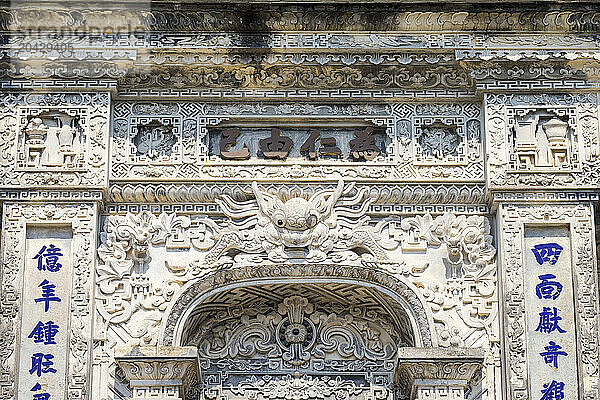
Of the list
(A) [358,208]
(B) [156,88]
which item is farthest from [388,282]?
(B) [156,88]

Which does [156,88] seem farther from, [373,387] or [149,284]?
[373,387]

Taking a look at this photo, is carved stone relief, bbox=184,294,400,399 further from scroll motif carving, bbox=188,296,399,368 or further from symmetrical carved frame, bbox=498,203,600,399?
symmetrical carved frame, bbox=498,203,600,399

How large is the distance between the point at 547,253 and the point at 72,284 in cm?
356

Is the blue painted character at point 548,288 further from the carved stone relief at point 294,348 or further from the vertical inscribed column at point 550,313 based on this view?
the carved stone relief at point 294,348

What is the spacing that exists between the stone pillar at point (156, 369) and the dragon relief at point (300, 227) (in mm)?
A: 801

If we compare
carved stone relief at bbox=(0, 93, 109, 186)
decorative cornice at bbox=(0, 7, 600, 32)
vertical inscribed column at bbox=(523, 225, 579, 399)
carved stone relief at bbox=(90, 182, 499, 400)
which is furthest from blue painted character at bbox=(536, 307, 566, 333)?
carved stone relief at bbox=(0, 93, 109, 186)

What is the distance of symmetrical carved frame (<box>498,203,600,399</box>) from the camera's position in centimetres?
994

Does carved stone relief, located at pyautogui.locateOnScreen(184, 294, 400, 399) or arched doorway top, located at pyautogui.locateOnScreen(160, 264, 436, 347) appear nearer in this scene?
arched doorway top, located at pyautogui.locateOnScreen(160, 264, 436, 347)

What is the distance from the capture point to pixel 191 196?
10.6 meters

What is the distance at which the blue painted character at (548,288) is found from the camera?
33.4 feet

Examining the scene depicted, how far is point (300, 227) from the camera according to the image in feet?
34.5

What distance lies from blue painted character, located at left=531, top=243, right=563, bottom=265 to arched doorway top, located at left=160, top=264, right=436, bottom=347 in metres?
0.94

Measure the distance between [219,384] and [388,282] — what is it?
1538 mm

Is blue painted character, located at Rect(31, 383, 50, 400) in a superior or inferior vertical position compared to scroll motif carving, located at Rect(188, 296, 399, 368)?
inferior
